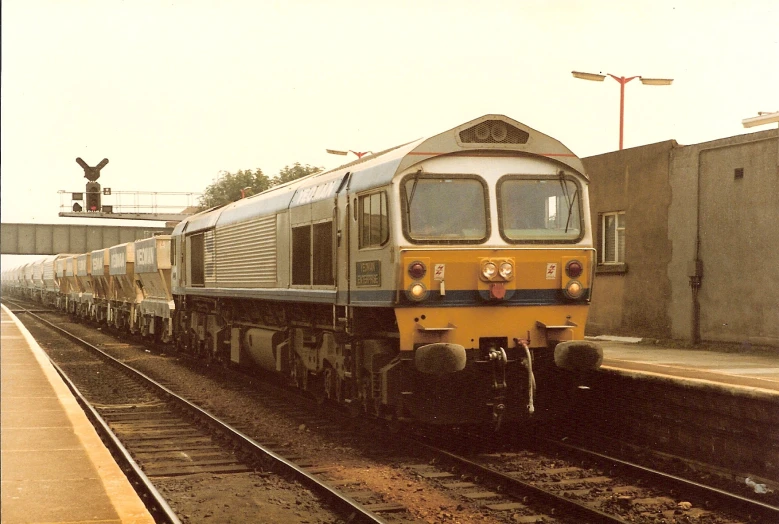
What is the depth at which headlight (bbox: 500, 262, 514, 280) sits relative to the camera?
418 inches

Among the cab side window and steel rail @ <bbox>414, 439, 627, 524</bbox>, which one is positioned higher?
the cab side window

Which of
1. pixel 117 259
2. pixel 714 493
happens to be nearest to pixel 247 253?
pixel 714 493

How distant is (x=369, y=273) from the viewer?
10914 mm

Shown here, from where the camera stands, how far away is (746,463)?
969 cm

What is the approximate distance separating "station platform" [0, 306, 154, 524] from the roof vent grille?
201 inches

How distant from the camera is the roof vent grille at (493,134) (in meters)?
10.9

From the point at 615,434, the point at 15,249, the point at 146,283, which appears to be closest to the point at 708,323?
the point at 615,434

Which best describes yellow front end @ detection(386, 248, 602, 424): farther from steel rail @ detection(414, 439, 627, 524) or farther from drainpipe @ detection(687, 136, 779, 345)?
drainpipe @ detection(687, 136, 779, 345)

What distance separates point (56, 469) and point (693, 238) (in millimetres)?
14093

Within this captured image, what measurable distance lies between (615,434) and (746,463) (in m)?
2.32

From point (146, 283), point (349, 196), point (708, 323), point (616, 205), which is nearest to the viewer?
point (349, 196)

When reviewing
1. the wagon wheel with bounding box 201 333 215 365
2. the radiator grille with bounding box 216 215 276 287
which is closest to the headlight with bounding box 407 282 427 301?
the radiator grille with bounding box 216 215 276 287

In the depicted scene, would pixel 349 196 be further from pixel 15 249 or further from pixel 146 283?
pixel 15 249

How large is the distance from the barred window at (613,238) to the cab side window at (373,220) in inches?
471
